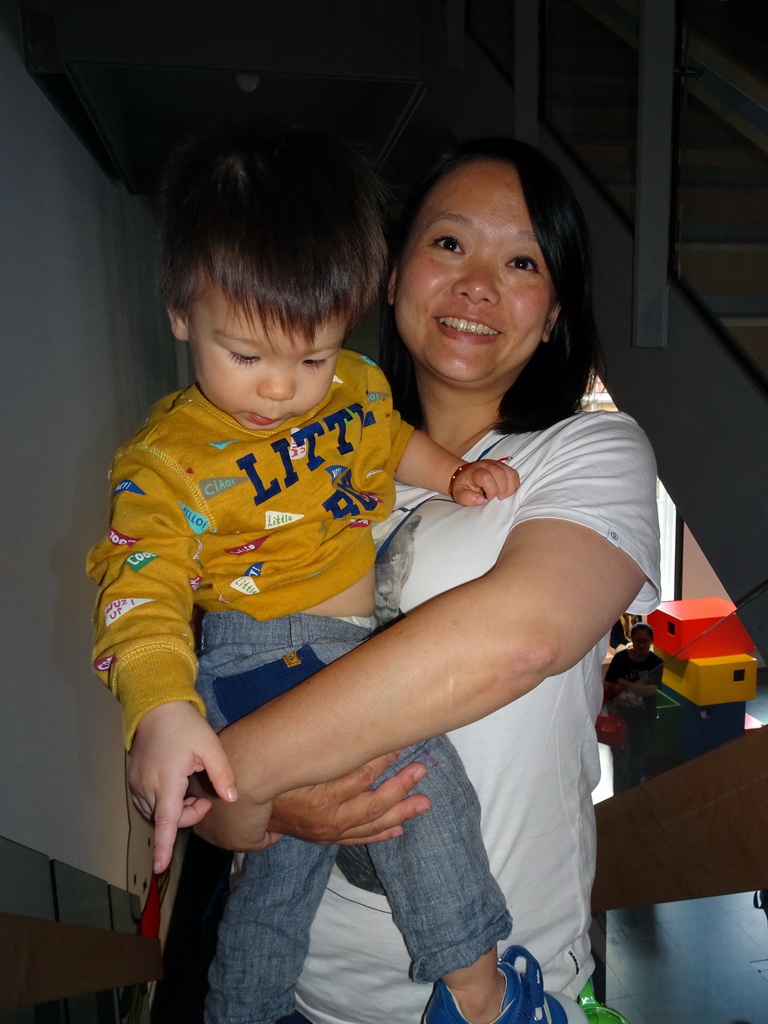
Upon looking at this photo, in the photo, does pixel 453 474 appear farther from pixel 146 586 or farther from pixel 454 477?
pixel 146 586

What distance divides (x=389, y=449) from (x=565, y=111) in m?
2.46

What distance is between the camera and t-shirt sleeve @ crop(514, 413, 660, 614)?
116cm

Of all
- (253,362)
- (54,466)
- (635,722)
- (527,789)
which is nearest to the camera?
(253,362)

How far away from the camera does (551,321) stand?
166cm

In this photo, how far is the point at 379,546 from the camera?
4.81 feet

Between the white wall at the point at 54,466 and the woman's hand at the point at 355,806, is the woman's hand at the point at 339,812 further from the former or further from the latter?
the white wall at the point at 54,466

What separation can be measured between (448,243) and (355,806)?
107cm

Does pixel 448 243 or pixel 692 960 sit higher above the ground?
pixel 448 243

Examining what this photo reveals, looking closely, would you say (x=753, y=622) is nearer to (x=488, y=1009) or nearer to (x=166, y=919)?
(x=488, y=1009)

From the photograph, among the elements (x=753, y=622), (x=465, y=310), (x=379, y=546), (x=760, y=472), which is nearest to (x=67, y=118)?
(x=465, y=310)

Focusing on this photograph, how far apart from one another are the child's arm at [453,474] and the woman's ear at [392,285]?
43 cm

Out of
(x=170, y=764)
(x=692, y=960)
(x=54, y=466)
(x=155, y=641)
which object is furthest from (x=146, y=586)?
(x=54, y=466)

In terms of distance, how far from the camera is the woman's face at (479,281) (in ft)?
5.04

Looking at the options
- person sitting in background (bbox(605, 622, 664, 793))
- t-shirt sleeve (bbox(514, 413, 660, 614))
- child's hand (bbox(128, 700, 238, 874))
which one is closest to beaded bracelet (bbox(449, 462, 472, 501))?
t-shirt sleeve (bbox(514, 413, 660, 614))
